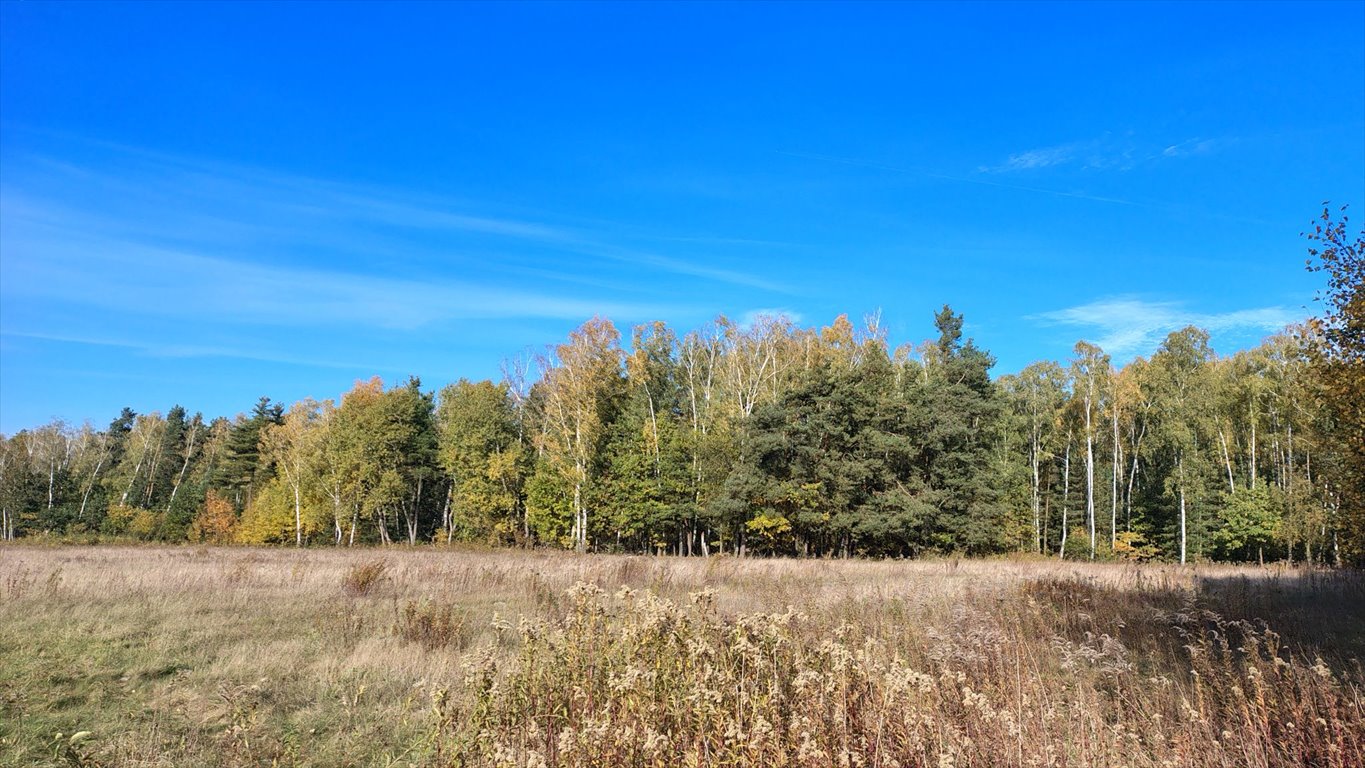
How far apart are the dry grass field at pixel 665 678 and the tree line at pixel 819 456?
67.3 feet

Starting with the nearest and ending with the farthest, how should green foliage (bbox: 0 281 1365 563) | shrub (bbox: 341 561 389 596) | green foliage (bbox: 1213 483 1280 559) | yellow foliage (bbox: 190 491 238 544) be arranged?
shrub (bbox: 341 561 389 596)
green foliage (bbox: 0 281 1365 563)
green foliage (bbox: 1213 483 1280 559)
yellow foliage (bbox: 190 491 238 544)

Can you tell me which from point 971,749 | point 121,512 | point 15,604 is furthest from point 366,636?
point 121,512

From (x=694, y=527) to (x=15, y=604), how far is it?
3106 cm

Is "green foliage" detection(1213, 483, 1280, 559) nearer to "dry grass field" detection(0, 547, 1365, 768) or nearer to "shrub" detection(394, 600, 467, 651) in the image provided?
"dry grass field" detection(0, 547, 1365, 768)

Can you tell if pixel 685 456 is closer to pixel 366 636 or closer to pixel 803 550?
pixel 803 550

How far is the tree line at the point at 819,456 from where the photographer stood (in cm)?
3278

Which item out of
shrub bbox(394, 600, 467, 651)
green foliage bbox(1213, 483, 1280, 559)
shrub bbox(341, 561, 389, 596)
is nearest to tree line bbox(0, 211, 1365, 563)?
green foliage bbox(1213, 483, 1280, 559)

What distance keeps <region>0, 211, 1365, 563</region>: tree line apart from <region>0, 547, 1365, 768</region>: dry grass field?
20504mm

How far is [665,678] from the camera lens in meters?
3.35

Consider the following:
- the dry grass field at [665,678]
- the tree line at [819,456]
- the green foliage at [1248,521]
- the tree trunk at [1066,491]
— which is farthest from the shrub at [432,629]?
the green foliage at [1248,521]

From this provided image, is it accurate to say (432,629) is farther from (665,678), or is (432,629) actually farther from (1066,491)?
(1066,491)

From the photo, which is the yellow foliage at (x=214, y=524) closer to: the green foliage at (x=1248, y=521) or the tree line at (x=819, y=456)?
the tree line at (x=819, y=456)

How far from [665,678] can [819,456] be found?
2997cm

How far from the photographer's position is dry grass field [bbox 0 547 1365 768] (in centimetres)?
319
